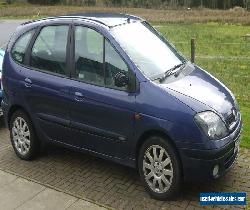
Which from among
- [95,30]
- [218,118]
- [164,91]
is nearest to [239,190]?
[218,118]

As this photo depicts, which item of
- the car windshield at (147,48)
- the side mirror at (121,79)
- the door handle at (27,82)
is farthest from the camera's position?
the door handle at (27,82)

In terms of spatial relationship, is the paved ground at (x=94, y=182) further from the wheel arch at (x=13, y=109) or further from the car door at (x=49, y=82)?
the wheel arch at (x=13, y=109)

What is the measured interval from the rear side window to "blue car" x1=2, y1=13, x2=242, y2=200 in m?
0.01

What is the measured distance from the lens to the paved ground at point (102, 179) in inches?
212

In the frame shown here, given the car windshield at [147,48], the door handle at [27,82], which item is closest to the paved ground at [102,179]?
the door handle at [27,82]

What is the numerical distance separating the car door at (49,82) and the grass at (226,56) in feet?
9.15

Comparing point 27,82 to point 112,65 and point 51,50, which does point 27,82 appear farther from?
point 112,65

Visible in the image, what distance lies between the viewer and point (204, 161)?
16.3 feet

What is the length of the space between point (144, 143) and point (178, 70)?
115 centimetres

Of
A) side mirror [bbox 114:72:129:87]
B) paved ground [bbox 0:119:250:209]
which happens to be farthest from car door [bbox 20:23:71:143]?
side mirror [bbox 114:72:129:87]

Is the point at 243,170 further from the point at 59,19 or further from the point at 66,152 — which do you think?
the point at 59,19

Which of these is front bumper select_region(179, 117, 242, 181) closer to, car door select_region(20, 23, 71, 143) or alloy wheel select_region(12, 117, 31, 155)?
car door select_region(20, 23, 71, 143)

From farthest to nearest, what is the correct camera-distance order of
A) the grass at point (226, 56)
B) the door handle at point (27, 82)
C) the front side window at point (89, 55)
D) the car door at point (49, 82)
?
the grass at point (226, 56), the door handle at point (27, 82), the car door at point (49, 82), the front side window at point (89, 55)

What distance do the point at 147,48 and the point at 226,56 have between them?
11.2 metres
